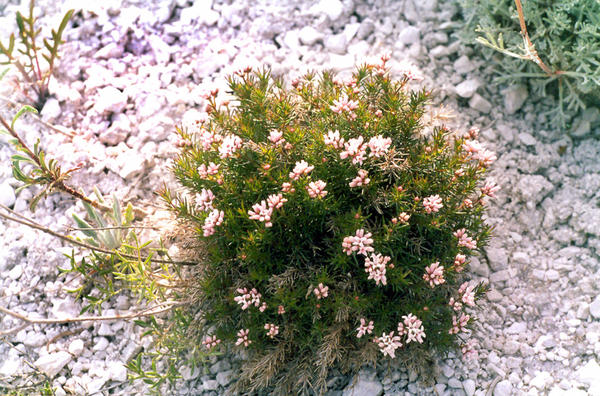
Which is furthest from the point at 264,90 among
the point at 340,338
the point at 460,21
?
the point at 460,21

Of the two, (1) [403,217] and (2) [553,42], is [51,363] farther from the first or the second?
(2) [553,42]

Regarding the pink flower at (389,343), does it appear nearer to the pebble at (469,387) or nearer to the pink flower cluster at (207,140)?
A: the pebble at (469,387)

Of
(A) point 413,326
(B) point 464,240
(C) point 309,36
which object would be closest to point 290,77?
(C) point 309,36

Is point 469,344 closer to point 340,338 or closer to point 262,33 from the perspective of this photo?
point 340,338

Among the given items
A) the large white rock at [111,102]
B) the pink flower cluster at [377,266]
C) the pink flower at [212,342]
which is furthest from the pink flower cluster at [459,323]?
the large white rock at [111,102]

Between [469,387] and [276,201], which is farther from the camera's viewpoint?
[469,387]

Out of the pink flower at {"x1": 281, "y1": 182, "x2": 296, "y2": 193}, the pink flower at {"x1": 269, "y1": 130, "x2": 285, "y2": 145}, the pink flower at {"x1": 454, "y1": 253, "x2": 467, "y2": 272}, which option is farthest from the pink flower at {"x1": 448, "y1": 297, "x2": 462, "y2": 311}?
the pink flower at {"x1": 269, "y1": 130, "x2": 285, "y2": 145}

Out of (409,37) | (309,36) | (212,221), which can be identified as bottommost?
(409,37)
